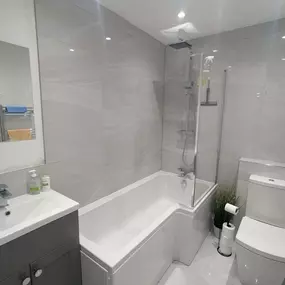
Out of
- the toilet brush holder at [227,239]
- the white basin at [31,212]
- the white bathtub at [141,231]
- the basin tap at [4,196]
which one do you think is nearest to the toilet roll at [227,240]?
the toilet brush holder at [227,239]

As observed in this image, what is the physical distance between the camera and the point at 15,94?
1.23 m

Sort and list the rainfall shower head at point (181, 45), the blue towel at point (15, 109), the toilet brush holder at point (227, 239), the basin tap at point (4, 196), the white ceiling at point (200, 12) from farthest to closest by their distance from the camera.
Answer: the rainfall shower head at point (181, 45) < the toilet brush holder at point (227, 239) < the white ceiling at point (200, 12) < the blue towel at point (15, 109) < the basin tap at point (4, 196)

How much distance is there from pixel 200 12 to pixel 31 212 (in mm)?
2228

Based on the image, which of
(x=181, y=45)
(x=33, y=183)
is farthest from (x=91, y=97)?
(x=181, y=45)

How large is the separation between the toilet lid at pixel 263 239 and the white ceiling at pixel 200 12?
81.4 inches

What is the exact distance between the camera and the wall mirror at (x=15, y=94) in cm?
118

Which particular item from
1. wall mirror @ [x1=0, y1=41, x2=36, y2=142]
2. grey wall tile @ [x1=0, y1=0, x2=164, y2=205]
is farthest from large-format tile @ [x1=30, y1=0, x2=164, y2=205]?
wall mirror @ [x1=0, y1=41, x2=36, y2=142]

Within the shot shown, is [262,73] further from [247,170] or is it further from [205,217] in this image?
[205,217]

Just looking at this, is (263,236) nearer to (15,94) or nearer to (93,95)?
(93,95)

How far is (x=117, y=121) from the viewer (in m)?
1.99

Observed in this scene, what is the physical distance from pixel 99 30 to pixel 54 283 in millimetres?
1973

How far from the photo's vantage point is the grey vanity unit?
90cm

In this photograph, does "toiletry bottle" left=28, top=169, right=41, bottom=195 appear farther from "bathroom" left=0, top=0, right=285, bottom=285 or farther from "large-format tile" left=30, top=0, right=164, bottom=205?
"large-format tile" left=30, top=0, right=164, bottom=205

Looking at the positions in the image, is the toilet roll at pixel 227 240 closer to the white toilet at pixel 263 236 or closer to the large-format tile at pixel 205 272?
the large-format tile at pixel 205 272
